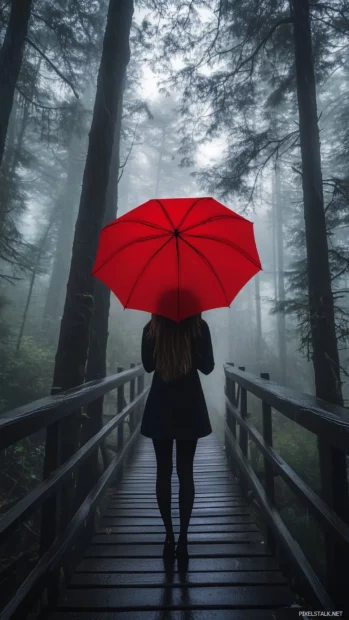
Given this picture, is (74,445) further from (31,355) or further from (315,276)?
(31,355)

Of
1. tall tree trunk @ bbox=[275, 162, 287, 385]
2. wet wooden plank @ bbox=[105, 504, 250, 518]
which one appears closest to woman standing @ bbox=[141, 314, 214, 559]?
wet wooden plank @ bbox=[105, 504, 250, 518]

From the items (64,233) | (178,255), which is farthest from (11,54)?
(64,233)

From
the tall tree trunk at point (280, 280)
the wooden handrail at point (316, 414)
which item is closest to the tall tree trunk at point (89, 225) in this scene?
the wooden handrail at point (316, 414)

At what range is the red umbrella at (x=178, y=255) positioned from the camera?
2.60 metres

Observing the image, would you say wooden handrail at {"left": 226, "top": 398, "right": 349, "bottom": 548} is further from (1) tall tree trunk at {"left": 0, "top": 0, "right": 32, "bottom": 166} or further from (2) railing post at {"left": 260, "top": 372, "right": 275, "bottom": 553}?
(1) tall tree trunk at {"left": 0, "top": 0, "right": 32, "bottom": 166}

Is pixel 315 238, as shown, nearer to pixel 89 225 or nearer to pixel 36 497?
pixel 89 225

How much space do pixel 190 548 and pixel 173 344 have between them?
6.88 feet

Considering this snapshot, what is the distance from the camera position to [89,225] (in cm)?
458

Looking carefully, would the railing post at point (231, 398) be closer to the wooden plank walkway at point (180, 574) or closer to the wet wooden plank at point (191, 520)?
the wooden plank walkway at point (180, 574)

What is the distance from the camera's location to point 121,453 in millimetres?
4871

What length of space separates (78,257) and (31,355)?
835 centimetres

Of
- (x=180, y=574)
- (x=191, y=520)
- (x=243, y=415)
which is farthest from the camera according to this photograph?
(x=243, y=415)

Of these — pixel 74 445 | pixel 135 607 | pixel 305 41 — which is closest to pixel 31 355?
pixel 74 445

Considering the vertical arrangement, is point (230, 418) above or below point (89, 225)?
below
